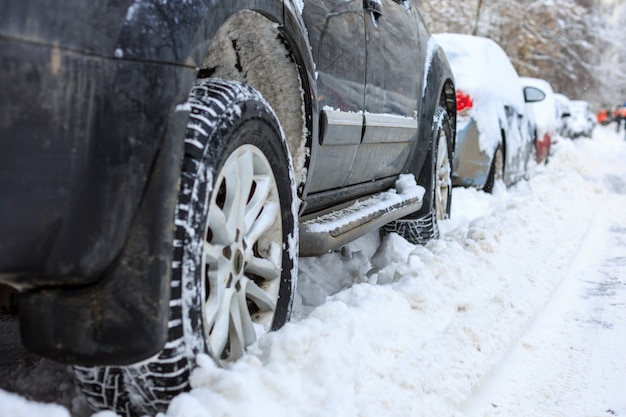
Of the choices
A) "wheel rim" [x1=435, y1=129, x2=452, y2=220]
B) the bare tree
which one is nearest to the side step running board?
"wheel rim" [x1=435, y1=129, x2=452, y2=220]

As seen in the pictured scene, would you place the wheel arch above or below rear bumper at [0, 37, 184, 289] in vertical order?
above

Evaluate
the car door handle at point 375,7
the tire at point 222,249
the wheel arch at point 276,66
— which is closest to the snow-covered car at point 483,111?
the car door handle at point 375,7

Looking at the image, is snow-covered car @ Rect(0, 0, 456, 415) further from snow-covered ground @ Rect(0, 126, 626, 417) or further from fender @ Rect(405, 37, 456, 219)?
fender @ Rect(405, 37, 456, 219)

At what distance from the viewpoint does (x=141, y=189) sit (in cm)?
173

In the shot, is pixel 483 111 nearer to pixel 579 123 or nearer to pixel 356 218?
pixel 356 218

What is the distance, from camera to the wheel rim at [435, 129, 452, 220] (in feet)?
17.1

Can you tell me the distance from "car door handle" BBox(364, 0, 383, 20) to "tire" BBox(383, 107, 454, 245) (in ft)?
4.51

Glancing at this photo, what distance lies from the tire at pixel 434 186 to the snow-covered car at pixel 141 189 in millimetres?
2385

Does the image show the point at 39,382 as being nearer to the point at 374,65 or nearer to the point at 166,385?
the point at 166,385

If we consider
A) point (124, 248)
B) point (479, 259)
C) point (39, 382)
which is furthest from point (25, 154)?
point (479, 259)

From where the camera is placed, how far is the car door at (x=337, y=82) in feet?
9.56

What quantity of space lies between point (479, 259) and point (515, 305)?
0.68 metres

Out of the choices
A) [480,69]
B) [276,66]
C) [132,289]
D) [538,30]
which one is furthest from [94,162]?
[538,30]

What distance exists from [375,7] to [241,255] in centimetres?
179
